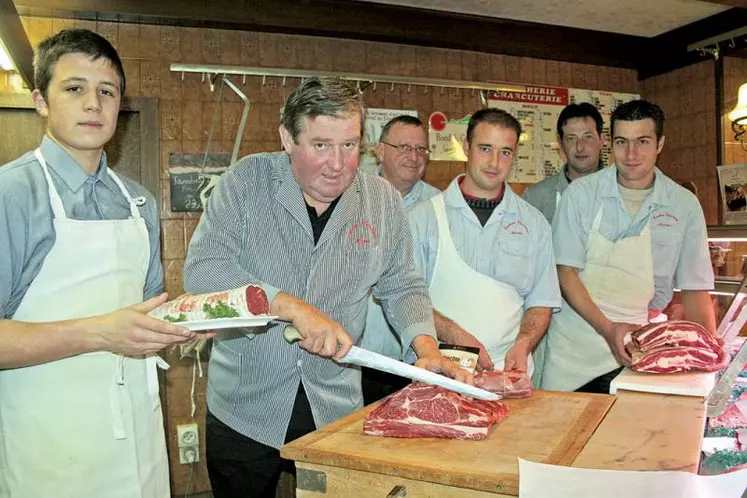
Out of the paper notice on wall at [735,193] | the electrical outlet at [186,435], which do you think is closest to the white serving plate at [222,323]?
the paper notice on wall at [735,193]

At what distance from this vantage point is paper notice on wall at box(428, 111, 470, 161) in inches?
227

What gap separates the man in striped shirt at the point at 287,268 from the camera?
2.31 meters

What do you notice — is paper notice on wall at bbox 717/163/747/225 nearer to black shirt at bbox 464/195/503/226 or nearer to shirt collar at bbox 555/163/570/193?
shirt collar at bbox 555/163/570/193

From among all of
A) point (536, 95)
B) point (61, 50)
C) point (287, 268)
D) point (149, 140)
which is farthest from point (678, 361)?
point (536, 95)

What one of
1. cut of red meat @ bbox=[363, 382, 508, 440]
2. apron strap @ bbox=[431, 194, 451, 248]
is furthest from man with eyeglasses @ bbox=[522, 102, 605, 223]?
cut of red meat @ bbox=[363, 382, 508, 440]

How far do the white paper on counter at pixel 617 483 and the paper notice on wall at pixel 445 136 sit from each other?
431 cm

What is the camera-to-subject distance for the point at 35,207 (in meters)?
1.84

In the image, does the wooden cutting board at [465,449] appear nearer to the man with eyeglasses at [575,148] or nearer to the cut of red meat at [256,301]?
the cut of red meat at [256,301]

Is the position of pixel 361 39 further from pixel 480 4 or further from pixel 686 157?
pixel 686 157

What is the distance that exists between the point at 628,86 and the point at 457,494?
5.87m

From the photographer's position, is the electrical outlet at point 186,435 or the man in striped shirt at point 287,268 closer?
the man in striped shirt at point 287,268

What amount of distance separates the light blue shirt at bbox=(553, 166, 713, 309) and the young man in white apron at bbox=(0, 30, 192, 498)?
2.21 metres

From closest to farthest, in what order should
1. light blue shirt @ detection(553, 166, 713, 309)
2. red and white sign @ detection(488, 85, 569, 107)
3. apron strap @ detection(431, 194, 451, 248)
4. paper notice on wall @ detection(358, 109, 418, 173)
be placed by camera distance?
apron strap @ detection(431, 194, 451, 248) → light blue shirt @ detection(553, 166, 713, 309) → paper notice on wall @ detection(358, 109, 418, 173) → red and white sign @ detection(488, 85, 569, 107)

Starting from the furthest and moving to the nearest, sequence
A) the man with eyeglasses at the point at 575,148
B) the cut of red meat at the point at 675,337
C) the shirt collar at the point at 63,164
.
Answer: the man with eyeglasses at the point at 575,148, the cut of red meat at the point at 675,337, the shirt collar at the point at 63,164
